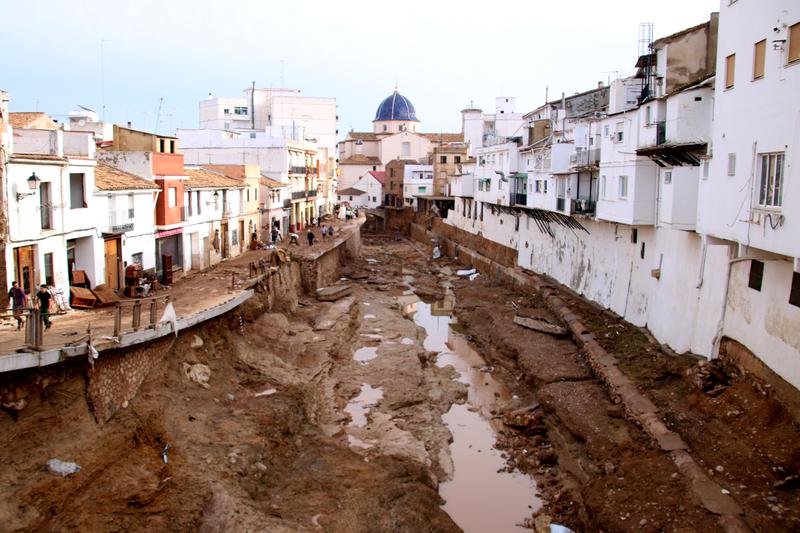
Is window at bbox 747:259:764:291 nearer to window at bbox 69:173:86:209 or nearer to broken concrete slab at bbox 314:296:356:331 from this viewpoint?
broken concrete slab at bbox 314:296:356:331

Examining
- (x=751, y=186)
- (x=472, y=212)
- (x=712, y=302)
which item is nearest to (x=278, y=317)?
(x=712, y=302)

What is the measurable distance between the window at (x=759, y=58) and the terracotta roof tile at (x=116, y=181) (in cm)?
1961

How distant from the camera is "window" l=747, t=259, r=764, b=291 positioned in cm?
1689

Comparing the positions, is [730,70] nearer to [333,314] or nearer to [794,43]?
[794,43]

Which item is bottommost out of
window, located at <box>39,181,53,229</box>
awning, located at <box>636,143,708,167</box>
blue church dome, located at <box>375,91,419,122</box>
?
window, located at <box>39,181,53,229</box>

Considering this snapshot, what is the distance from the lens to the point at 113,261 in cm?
2444

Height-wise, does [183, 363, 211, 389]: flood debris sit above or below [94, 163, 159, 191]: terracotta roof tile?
below

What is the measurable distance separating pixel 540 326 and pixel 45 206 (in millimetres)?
19179

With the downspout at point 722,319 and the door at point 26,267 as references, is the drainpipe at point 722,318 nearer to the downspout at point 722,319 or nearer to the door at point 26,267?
the downspout at point 722,319

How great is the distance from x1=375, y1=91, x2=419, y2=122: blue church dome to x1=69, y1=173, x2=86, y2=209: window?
87906 millimetres

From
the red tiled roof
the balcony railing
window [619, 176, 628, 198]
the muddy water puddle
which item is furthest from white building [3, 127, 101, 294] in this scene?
the red tiled roof

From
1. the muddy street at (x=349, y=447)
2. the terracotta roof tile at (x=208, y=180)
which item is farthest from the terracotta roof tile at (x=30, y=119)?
the muddy street at (x=349, y=447)

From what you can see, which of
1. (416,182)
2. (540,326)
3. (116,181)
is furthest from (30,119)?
(416,182)

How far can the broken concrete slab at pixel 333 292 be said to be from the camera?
37.4 meters
